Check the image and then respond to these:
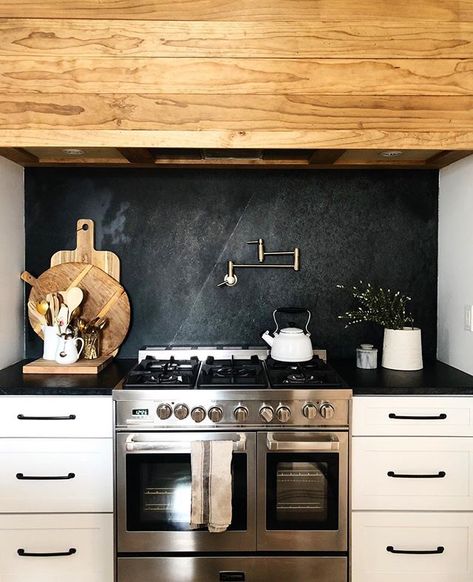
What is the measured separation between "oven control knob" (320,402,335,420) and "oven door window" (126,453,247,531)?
343mm

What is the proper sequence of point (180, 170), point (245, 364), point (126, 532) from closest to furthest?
point (126, 532)
point (245, 364)
point (180, 170)

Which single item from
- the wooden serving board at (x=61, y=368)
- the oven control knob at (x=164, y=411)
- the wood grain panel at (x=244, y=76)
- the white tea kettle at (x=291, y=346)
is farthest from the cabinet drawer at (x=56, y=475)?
the wood grain panel at (x=244, y=76)

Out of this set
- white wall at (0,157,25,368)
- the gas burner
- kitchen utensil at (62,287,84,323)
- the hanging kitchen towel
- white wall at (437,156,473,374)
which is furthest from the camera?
kitchen utensil at (62,287,84,323)

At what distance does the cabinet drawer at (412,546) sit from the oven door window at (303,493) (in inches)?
5.1

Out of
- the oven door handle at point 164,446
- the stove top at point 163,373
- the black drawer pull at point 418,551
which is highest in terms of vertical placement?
the stove top at point 163,373

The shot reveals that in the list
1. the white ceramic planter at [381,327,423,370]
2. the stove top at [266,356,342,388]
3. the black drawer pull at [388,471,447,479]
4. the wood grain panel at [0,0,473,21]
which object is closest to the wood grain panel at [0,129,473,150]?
the wood grain panel at [0,0,473,21]

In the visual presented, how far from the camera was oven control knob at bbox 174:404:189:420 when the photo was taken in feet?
6.54

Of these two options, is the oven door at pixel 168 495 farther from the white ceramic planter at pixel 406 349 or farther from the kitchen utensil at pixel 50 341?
the white ceramic planter at pixel 406 349

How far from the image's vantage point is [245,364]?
7.95ft

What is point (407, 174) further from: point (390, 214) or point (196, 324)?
point (196, 324)

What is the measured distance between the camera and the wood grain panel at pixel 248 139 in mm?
2045

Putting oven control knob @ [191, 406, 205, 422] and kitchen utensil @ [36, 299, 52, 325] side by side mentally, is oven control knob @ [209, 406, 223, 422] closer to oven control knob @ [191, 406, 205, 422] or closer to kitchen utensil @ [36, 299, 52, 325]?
oven control knob @ [191, 406, 205, 422]

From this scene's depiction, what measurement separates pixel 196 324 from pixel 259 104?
1113 millimetres

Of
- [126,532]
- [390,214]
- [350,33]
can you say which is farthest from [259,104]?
[126,532]
